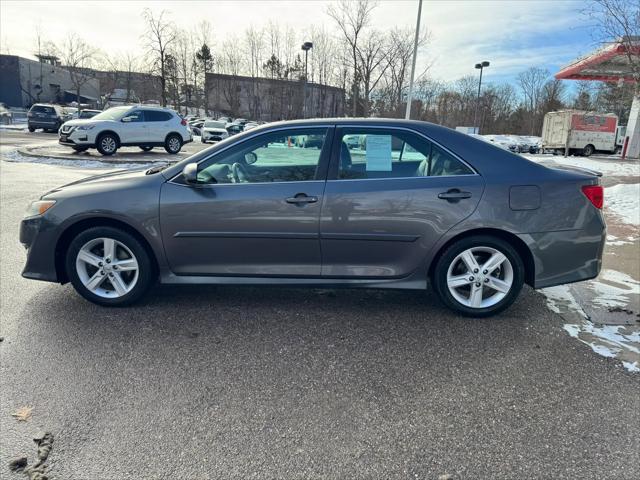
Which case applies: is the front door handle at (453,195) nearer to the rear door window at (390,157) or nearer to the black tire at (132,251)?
the rear door window at (390,157)

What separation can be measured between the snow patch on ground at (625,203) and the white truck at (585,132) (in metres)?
23.2

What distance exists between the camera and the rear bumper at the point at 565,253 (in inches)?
142

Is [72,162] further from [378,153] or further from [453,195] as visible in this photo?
[453,195]

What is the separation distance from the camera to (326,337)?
3.41 m

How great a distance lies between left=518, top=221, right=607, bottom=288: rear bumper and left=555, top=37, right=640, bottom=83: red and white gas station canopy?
6205mm

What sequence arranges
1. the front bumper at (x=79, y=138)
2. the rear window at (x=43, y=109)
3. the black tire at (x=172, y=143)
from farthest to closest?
the rear window at (x=43, y=109) → the black tire at (x=172, y=143) → the front bumper at (x=79, y=138)

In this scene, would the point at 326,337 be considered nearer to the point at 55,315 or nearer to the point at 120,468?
the point at 120,468

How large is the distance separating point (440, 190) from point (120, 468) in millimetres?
2830

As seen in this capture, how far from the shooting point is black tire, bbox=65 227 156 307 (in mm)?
3707

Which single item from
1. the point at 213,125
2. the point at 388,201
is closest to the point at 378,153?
the point at 388,201

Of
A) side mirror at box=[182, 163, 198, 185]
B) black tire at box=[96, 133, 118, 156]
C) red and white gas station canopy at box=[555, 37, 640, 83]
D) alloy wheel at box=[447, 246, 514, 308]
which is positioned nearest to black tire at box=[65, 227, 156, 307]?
side mirror at box=[182, 163, 198, 185]

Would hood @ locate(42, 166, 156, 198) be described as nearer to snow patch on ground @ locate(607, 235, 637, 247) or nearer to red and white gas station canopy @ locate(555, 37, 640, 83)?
snow patch on ground @ locate(607, 235, 637, 247)

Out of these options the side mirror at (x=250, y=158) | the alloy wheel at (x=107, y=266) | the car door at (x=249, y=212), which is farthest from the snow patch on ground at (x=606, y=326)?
the alloy wheel at (x=107, y=266)

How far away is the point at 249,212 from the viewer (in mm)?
3584
